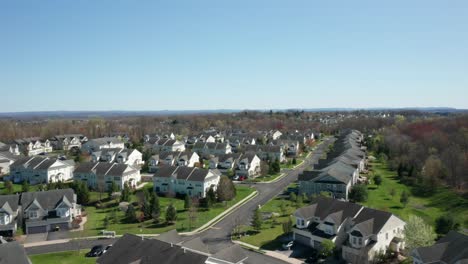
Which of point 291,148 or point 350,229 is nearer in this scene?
point 350,229

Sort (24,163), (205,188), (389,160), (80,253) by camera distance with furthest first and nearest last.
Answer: (389,160)
(24,163)
(205,188)
(80,253)

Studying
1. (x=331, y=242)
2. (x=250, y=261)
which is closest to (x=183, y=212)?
(x=250, y=261)

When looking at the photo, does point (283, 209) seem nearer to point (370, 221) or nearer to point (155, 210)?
point (370, 221)

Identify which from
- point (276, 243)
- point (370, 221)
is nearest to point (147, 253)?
point (276, 243)

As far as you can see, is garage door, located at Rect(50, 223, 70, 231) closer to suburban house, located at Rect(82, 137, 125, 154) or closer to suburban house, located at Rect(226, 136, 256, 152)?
suburban house, located at Rect(82, 137, 125, 154)

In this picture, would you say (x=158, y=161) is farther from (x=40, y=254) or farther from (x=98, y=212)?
(x=40, y=254)

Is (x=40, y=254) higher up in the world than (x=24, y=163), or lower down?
lower down
